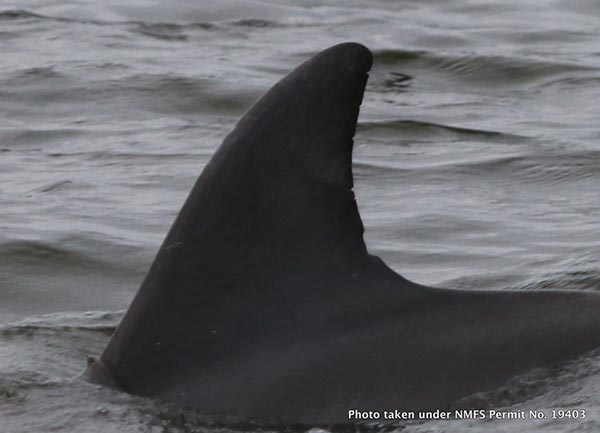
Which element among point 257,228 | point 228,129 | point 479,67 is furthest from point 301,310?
point 479,67

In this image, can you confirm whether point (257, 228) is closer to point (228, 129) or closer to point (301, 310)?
point (301, 310)

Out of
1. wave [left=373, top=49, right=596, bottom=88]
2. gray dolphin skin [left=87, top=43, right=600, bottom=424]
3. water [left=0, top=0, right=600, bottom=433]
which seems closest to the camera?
gray dolphin skin [left=87, top=43, right=600, bottom=424]

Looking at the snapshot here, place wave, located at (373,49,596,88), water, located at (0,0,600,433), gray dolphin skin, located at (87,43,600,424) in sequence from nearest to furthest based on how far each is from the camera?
gray dolphin skin, located at (87,43,600,424) → water, located at (0,0,600,433) → wave, located at (373,49,596,88)

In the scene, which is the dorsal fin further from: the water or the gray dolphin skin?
the water

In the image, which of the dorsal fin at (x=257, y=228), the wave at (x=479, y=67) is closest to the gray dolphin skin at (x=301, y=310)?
the dorsal fin at (x=257, y=228)

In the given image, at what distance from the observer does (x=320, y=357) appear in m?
4.20

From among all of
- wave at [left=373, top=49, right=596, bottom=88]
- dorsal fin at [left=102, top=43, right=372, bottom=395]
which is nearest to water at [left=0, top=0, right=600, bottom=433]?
wave at [left=373, top=49, right=596, bottom=88]

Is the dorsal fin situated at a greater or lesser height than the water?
greater

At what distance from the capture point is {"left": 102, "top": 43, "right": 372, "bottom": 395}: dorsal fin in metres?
4.19

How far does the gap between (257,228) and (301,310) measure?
24 cm

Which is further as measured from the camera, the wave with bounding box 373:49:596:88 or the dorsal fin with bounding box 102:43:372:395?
the wave with bounding box 373:49:596:88

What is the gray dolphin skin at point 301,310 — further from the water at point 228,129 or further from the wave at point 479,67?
the wave at point 479,67

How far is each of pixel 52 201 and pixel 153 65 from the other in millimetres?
4037

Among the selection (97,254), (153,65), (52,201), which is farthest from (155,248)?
(153,65)
